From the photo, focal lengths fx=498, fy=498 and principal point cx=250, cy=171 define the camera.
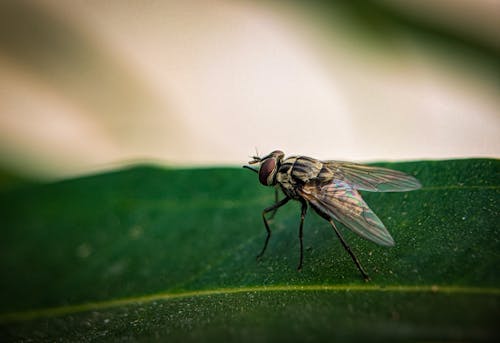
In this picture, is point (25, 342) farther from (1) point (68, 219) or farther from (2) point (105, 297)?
(1) point (68, 219)

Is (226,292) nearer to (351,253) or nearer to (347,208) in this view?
(351,253)

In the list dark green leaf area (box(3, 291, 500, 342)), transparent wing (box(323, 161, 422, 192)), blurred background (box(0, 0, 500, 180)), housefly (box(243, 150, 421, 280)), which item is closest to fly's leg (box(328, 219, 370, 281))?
housefly (box(243, 150, 421, 280))

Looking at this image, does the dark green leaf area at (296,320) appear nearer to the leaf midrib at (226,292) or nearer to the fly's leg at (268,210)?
the leaf midrib at (226,292)

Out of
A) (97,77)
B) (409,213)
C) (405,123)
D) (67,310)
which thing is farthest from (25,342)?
(405,123)

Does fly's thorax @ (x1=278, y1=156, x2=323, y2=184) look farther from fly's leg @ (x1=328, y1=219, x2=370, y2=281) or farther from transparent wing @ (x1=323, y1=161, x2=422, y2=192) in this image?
fly's leg @ (x1=328, y1=219, x2=370, y2=281)

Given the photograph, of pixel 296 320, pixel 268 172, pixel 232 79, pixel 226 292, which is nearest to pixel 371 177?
pixel 268 172

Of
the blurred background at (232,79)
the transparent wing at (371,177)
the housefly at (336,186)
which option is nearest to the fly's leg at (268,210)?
the housefly at (336,186)
